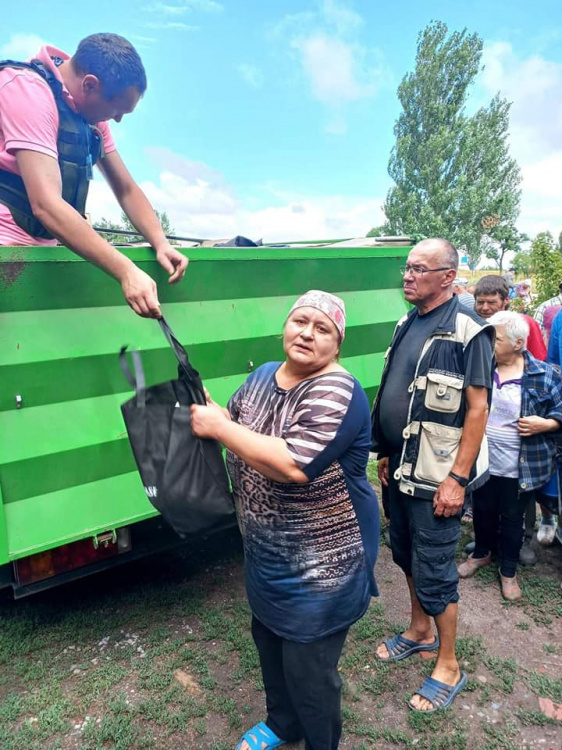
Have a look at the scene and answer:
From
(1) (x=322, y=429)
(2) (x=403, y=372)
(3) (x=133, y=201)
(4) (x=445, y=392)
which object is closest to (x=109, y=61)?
(3) (x=133, y=201)

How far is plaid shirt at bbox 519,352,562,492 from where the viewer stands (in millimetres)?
2941

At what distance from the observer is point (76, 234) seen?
5.61ft

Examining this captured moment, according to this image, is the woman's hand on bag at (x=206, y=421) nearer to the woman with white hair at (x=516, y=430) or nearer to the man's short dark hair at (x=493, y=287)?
the woman with white hair at (x=516, y=430)

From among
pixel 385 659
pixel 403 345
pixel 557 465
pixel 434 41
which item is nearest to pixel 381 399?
pixel 403 345

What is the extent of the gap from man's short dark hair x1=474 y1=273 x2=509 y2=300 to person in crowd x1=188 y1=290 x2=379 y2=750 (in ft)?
7.87

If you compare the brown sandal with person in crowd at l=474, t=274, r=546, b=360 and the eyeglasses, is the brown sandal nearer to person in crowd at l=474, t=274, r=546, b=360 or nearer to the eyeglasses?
person in crowd at l=474, t=274, r=546, b=360

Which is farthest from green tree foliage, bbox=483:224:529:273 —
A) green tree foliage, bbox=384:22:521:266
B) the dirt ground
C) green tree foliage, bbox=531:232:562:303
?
the dirt ground

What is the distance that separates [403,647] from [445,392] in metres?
1.32

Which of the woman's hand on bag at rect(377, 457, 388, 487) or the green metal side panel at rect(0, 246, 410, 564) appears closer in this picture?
the green metal side panel at rect(0, 246, 410, 564)

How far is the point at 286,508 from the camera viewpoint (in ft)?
4.87

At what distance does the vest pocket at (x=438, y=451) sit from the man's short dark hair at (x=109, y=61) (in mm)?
1844

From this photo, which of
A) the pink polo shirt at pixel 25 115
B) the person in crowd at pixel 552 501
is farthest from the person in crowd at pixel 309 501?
the person in crowd at pixel 552 501

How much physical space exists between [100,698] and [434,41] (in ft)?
104

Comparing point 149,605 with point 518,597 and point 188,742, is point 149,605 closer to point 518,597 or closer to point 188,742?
point 188,742
